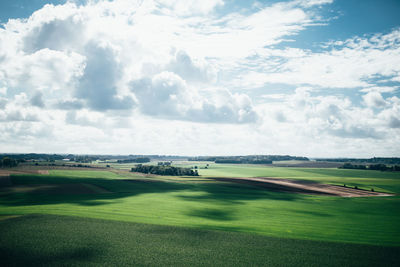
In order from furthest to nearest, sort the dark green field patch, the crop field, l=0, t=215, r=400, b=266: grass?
the dark green field patch
the crop field
l=0, t=215, r=400, b=266: grass

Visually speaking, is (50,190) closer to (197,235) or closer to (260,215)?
(197,235)

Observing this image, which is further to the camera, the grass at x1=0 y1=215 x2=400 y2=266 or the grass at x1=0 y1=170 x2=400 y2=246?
the grass at x1=0 y1=170 x2=400 y2=246

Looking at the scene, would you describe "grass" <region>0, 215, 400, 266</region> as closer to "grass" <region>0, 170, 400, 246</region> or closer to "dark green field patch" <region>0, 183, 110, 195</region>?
"grass" <region>0, 170, 400, 246</region>

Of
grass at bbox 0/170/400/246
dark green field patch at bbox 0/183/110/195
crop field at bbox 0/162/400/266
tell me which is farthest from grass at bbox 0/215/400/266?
dark green field patch at bbox 0/183/110/195

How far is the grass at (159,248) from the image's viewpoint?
20328 millimetres

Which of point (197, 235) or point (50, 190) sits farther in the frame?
point (50, 190)

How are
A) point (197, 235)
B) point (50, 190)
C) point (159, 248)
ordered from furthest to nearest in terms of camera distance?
point (50, 190) → point (197, 235) → point (159, 248)

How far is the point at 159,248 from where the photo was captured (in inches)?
907

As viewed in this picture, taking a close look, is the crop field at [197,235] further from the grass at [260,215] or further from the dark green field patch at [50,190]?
the dark green field patch at [50,190]

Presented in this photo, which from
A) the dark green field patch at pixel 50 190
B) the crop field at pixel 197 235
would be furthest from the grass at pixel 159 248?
the dark green field patch at pixel 50 190

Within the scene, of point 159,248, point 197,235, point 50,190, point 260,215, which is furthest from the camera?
point 50,190

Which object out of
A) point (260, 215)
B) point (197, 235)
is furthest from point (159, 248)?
point (260, 215)

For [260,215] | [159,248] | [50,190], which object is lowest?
[260,215]

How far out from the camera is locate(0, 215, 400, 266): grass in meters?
20.3
